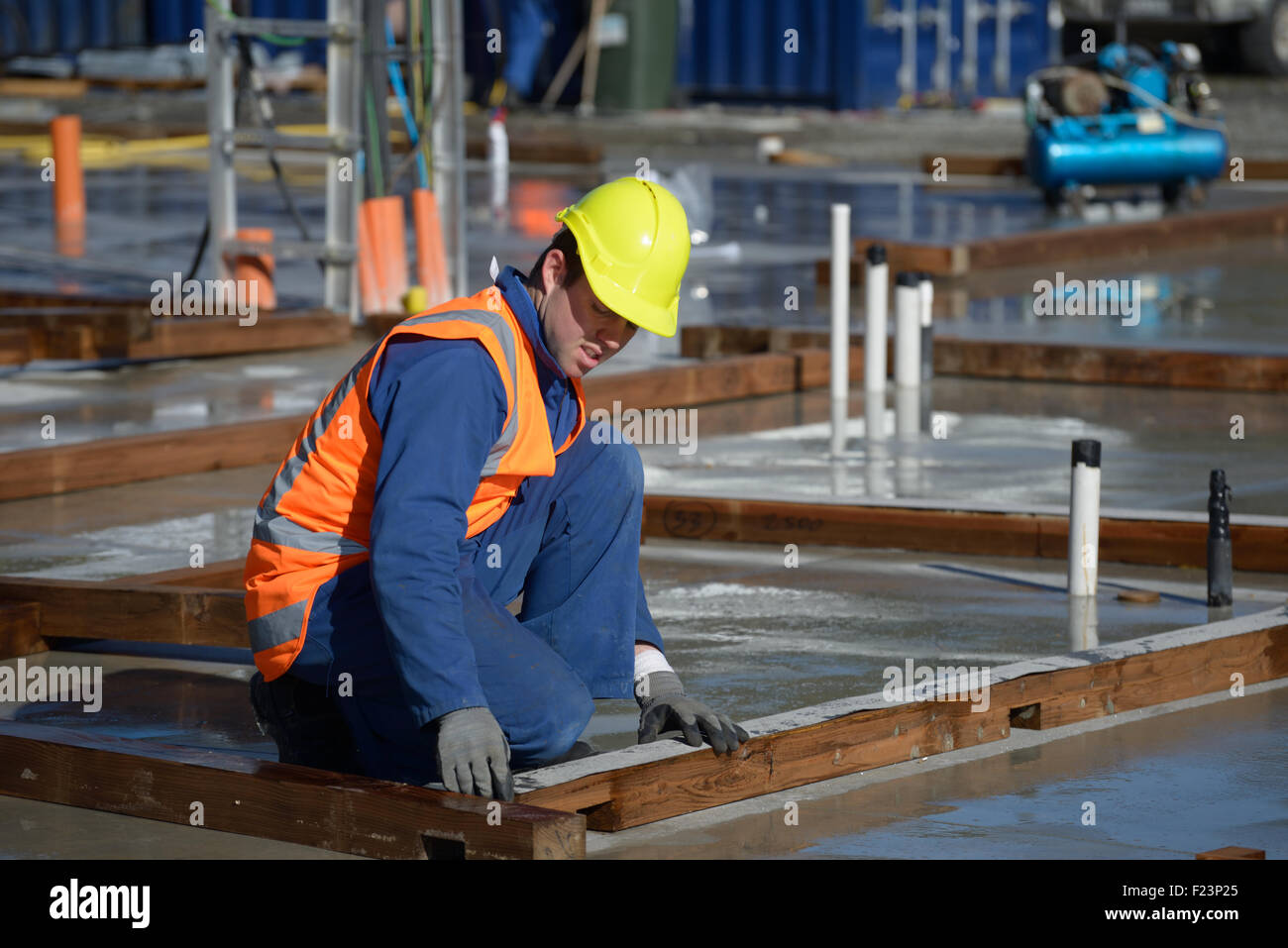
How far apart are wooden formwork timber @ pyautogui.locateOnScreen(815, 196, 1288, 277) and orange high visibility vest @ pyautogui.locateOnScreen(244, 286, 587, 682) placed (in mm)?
10211

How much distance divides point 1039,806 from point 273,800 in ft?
5.27

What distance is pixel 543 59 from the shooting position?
1195 inches

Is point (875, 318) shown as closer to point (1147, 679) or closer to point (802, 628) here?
point (802, 628)

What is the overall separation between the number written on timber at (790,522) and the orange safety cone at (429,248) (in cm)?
554

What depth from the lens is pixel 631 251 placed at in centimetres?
423

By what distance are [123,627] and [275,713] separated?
1454mm

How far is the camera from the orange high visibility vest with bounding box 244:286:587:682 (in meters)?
4.15

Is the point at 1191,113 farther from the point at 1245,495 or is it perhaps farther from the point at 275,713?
the point at 275,713

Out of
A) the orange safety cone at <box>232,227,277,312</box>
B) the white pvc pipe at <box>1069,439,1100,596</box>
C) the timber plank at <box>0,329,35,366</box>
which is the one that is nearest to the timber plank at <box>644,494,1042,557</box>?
the white pvc pipe at <box>1069,439,1100,596</box>

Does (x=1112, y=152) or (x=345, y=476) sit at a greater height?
(x=1112, y=152)

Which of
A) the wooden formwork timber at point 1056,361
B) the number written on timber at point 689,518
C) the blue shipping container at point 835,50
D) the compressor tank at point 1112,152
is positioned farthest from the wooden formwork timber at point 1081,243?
the blue shipping container at point 835,50

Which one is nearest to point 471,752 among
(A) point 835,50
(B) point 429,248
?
(B) point 429,248

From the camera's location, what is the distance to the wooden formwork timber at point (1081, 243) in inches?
592
